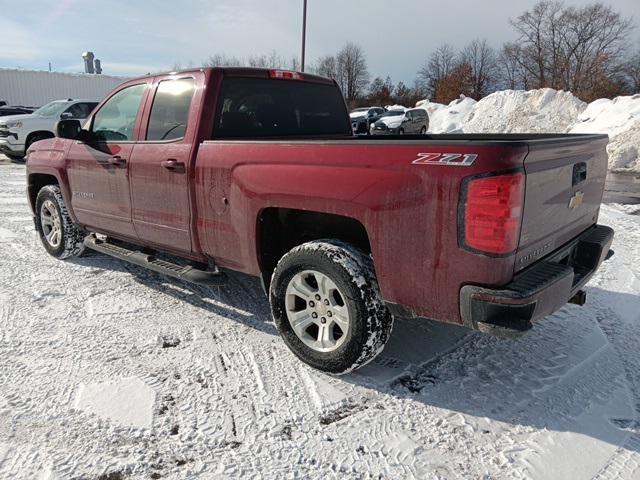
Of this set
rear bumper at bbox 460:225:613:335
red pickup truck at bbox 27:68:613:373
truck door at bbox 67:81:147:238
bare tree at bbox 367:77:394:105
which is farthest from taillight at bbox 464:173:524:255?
bare tree at bbox 367:77:394:105

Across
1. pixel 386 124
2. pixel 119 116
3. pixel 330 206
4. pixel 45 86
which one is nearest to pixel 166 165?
pixel 119 116

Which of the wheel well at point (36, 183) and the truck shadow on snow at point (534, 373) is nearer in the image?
the truck shadow on snow at point (534, 373)

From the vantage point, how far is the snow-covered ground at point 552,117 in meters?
15.9

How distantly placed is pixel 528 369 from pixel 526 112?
86.0 feet

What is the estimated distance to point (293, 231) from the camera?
3646mm

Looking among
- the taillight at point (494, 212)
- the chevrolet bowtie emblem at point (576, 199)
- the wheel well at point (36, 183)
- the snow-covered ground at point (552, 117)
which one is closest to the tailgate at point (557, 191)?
the chevrolet bowtie emblem at point (576, 199)

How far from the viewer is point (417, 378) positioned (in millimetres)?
3135

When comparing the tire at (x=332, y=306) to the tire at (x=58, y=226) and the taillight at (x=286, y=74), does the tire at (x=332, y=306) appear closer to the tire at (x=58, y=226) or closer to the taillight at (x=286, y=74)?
the taillight at (x=286, y=74)

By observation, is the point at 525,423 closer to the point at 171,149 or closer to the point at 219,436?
the point at 219,436

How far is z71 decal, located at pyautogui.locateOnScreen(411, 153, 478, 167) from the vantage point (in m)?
2.35

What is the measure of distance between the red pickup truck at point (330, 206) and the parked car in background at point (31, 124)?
36.8 ft

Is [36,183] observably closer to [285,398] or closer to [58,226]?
[58,226]

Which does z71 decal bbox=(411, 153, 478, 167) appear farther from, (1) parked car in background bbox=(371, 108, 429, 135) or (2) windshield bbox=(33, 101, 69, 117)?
(1) parked car in background bbox=(371, 108, 429, 135)

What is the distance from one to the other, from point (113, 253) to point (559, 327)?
3.82 m
